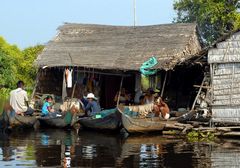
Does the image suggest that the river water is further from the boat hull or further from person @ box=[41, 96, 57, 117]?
person @ box=[41, 96, 57, 117]

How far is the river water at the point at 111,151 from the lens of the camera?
10.6 m

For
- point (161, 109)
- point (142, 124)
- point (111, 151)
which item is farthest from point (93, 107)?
point (111, 151)

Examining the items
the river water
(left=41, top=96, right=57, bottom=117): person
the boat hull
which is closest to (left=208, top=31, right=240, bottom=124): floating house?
the river water

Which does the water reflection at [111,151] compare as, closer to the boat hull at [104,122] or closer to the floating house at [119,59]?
the boat hull at [104,122]

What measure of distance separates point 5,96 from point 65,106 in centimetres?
2093

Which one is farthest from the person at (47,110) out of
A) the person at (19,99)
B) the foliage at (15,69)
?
the foliage at (15,69)

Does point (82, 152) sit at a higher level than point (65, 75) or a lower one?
lower

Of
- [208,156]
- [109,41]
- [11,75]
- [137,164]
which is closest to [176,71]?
[109,41]

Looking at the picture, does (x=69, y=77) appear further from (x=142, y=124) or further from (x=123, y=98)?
(x=142, y=124)

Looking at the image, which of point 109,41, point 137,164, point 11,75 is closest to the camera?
point 137,164

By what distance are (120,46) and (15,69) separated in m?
21.1

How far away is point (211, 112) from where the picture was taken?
15391mm

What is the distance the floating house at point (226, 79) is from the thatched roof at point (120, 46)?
151 centimetres

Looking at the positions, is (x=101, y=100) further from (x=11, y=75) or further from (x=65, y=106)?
(x=11, y=75)
